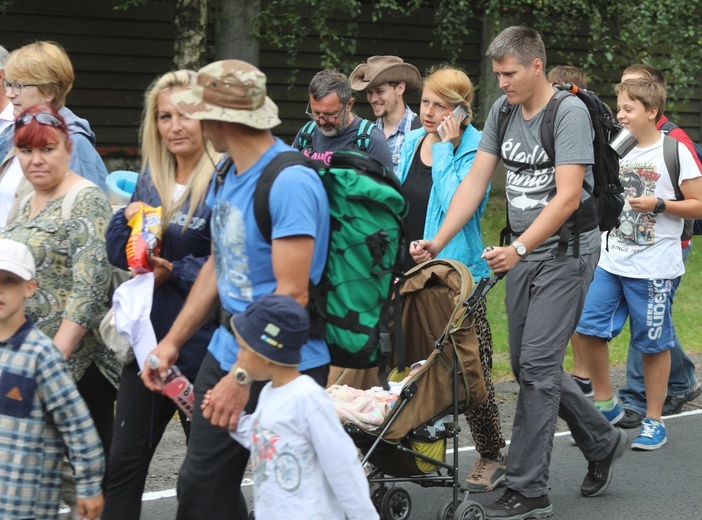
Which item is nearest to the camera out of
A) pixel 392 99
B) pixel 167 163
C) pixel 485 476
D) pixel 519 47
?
pixel 167 163

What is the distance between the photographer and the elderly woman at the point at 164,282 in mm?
4316

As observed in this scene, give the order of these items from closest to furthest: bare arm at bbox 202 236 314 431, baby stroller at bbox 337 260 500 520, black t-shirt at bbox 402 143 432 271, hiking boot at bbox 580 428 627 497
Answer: bare arm at bbox 202 236 314 431
baby stroller at bbox 337 260 500 520
hiking boot at bbox 580 428 627 497
black t-shirt at bbox 402 143 432 271

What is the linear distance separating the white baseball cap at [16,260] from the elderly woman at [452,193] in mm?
2258

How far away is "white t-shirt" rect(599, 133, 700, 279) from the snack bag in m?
3.49

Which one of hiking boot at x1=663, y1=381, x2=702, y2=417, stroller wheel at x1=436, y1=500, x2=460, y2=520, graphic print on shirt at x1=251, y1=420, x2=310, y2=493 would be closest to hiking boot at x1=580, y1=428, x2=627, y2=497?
stroller wheel at x1=436, y1=500, x2=460, y2=520

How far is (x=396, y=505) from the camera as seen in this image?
5.25 m

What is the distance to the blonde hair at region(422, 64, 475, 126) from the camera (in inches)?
242

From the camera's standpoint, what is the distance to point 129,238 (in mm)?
4238

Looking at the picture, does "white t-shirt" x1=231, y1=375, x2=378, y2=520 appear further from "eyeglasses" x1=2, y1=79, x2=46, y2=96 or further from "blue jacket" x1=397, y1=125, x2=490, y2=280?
"blue jacket" x1=397, y1=125, x2=490, y2=280

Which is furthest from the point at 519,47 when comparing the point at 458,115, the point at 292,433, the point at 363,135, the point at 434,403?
the point at 292,433

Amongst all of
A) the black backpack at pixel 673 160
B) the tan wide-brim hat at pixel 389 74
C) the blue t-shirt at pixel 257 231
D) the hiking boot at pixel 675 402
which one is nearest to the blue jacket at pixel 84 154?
the blue t-shirt at pixel 257 231

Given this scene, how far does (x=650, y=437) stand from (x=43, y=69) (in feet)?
13.3

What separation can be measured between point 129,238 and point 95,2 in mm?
10898

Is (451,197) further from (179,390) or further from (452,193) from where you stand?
(179,390)
